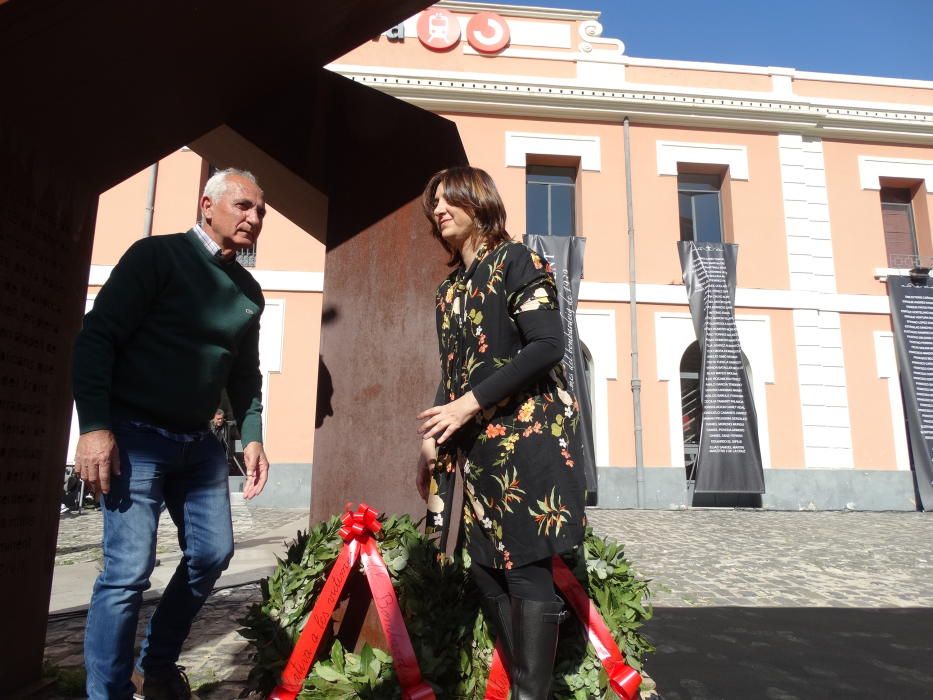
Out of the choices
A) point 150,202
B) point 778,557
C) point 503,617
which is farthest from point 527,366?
point 150,202

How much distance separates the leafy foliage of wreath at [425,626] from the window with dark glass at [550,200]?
405 inches

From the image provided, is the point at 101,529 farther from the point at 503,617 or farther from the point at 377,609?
the point at 503,617

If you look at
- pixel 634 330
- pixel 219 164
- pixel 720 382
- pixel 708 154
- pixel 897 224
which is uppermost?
pixel 708 154

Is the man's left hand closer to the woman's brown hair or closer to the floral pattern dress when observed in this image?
the floral pattern dress

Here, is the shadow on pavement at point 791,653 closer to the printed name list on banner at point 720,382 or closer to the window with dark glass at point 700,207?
the printed name list on banner at point 720,382

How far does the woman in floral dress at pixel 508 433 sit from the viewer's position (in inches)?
58.3

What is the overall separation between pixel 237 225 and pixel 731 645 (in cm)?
303

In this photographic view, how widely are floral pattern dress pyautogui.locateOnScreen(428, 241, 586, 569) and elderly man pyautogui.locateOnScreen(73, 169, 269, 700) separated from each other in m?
0.81

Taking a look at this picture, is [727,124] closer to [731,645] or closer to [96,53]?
[731,645]

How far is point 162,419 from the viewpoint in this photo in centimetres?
186

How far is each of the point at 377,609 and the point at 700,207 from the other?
12192mm

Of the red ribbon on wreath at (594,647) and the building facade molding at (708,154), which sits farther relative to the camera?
the building facade molding at (708,154)

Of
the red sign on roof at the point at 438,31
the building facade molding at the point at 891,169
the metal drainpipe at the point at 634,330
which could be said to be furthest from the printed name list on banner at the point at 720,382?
the red sign on roof at the point at 438,31

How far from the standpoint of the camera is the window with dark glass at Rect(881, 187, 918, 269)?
12.5 meters
